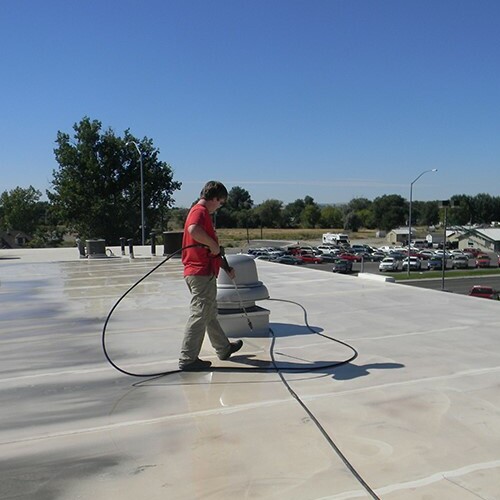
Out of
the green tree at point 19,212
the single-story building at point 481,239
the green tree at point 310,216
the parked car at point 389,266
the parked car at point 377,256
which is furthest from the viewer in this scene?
the green tree at point 310,216

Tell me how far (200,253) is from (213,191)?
1.79 feet

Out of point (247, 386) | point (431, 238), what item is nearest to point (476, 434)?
point (247, 386)

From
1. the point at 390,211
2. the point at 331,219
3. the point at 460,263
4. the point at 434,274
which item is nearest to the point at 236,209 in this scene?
the point at 331,219

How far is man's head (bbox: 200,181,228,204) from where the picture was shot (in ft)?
15.0

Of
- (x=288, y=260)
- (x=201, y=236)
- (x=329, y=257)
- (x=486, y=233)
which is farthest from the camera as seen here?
(x=486, y=233)

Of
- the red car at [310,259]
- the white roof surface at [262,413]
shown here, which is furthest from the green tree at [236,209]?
the white roof surface at [262,413]

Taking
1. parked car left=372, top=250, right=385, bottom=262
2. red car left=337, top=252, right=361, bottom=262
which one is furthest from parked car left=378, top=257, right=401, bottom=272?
parked car left=372, top=250, right=385, bottom=262

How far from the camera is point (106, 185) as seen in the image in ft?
176

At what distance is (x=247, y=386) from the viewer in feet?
13.6

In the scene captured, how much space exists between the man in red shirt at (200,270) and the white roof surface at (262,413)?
0.70 ft

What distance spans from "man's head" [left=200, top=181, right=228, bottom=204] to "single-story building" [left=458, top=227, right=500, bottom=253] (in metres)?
79.7

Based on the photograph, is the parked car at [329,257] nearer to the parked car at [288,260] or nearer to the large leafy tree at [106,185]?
the parked car at [288,260]

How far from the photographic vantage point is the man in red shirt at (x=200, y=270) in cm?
443

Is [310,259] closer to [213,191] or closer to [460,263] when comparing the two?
[460,263]
